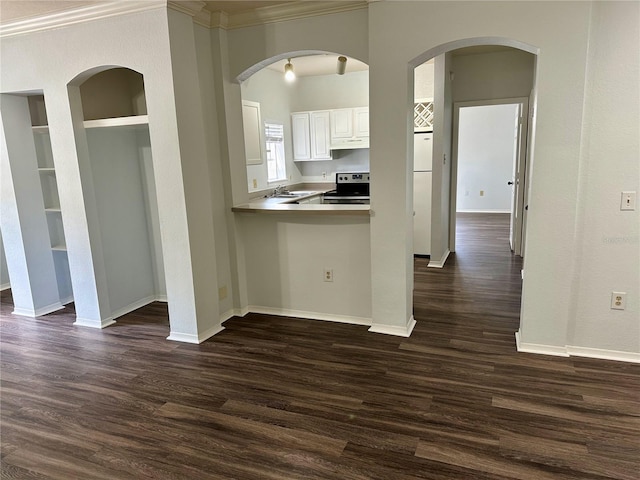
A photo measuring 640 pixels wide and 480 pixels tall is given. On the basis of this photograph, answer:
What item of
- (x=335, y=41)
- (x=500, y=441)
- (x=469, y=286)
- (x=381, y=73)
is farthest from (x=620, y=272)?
(x=335, y=41)

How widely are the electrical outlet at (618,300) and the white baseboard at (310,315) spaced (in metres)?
1.78

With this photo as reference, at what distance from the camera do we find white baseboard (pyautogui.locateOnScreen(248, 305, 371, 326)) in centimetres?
372

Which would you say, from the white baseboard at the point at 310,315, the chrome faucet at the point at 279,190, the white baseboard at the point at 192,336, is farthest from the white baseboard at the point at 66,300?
the chrome faucet at the point at 279,190

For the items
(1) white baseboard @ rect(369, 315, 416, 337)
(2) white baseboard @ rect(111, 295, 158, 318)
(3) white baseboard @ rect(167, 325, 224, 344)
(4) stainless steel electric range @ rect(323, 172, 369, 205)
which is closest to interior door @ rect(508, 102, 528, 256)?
(4) stainless steel electric range @ rect(323, 172, 369, 205)

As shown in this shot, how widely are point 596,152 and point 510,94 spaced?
10.0 ft

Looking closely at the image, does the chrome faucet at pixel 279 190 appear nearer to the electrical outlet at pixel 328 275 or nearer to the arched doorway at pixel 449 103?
the arched doorway at pixel 449 103

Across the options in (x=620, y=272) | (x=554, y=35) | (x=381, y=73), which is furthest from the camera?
(x=381, y=73)

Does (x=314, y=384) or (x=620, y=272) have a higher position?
(x=620, y=272)

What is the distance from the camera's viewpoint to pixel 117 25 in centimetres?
317

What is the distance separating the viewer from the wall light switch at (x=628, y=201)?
2.75 metres

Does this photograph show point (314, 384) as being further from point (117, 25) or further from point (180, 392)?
point (117, 25)

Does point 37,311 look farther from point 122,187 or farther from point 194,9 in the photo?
point 194,9

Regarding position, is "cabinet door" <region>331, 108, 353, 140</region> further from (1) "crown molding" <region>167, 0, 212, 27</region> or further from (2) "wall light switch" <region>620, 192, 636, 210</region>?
(2) "wall light switch" <region>620, 192, 636, 210</region>

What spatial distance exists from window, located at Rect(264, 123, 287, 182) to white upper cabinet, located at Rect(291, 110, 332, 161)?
308 millimetres
